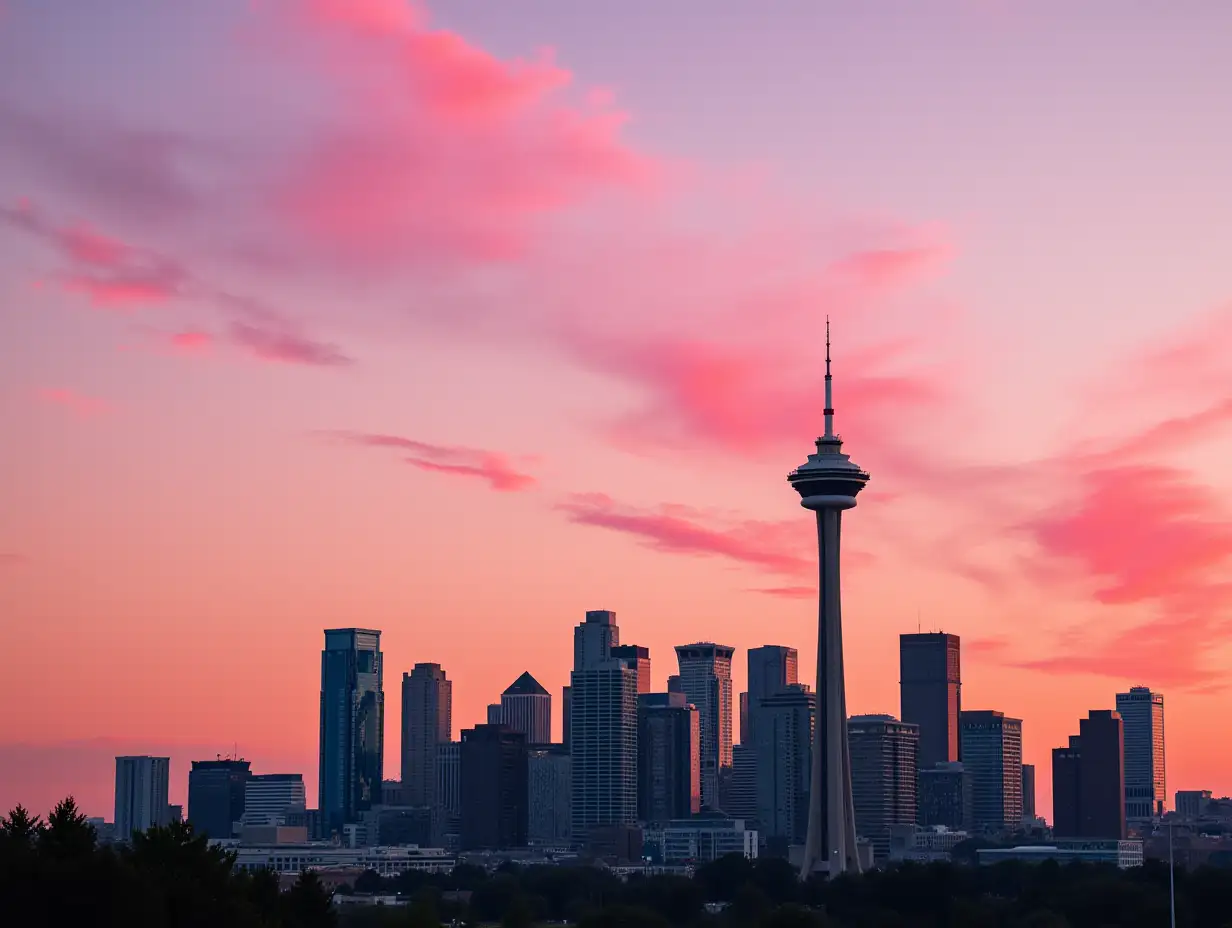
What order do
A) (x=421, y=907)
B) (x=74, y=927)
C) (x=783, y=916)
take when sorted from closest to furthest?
(x=74, y=927) → (x=421, y=907) → (x=783, y=916)

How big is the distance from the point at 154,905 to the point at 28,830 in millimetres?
15655

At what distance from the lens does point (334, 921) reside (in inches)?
4574

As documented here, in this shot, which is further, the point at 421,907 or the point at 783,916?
the point at 783,916

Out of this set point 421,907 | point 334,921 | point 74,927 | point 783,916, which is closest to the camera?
point 74,927

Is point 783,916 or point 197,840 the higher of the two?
point 197,840

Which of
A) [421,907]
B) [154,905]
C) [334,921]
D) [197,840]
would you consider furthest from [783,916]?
[154,905]

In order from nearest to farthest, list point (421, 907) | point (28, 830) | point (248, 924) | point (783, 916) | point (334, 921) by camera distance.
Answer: point (248, 924)
point (28, 830)
point (334, 921)
point (421, 907)
point (783, 916)

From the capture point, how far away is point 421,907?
478 feet

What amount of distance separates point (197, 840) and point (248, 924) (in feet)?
42.0

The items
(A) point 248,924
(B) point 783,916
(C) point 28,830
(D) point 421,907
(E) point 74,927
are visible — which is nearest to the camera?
(E) point 74,927

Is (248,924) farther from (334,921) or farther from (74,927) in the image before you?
(334,921)

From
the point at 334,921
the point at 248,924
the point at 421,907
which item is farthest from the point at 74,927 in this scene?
the point at 421,907

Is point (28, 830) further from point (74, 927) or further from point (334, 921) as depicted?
point (334, 921)

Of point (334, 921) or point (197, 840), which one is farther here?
point (334, 921)
